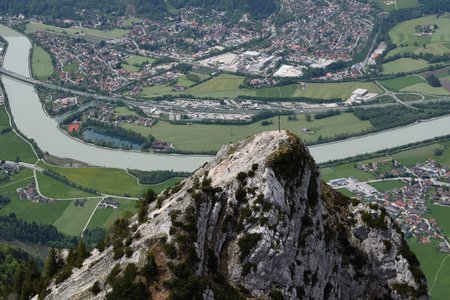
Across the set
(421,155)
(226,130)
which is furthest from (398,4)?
(226,130)

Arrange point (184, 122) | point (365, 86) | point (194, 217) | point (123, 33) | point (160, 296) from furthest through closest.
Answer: point (123, 33) → point (365, 86) → point (184, 122) → point (194, 217) → point (160, 296)

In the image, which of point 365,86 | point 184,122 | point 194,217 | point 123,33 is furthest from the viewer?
point 123,33

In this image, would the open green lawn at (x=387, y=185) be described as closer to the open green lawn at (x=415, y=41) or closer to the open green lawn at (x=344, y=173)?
the open green lawn at (x=344, y=173)

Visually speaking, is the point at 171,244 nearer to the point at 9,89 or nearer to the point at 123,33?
the point at 9,89

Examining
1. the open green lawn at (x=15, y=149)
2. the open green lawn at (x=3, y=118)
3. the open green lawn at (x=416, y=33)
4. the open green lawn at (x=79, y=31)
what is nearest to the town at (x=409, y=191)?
the open green lawn at (x=15, y=149)

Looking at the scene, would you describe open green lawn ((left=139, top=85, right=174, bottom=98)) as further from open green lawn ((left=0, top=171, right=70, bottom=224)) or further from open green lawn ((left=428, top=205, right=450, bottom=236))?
open green lawn ((left=428, top=205, right=450, bottom=236))

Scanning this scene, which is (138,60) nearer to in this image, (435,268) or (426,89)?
(426,89)

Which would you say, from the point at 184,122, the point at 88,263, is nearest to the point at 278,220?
the point at 88,263
